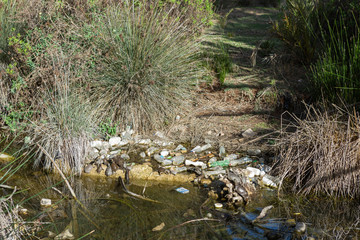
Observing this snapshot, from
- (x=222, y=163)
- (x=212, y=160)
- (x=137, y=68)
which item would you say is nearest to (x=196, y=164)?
(x=212, y=160)

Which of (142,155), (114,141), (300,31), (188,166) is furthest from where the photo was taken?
(300,31)

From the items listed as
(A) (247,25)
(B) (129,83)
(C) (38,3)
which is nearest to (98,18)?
(C) (38,3)

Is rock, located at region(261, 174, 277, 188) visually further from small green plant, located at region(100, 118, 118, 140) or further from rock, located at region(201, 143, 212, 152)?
small green plant, located at region(100, 118, 118, 140)

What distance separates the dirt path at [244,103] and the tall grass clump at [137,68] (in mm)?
497

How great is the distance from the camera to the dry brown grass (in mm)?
3783

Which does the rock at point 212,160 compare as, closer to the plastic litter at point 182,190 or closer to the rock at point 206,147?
the rock at point 206,147

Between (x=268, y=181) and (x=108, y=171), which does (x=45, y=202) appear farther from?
(x=268, y=181)

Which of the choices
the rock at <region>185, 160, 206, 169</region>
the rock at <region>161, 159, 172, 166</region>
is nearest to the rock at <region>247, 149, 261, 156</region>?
the rock at <region>185, 160, 206, 169</region>

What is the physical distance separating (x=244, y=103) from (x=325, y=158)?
2.25 metres

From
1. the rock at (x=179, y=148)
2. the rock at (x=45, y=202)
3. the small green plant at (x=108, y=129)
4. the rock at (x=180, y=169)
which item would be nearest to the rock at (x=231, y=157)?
the rock at (x=180, y=169)

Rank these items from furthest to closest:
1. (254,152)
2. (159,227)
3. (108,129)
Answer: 1. (108,129)
2. (254,152)
3. (159,227)

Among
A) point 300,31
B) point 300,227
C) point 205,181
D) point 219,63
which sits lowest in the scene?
point 205,181

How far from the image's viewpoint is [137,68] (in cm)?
515

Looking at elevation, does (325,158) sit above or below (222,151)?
above
